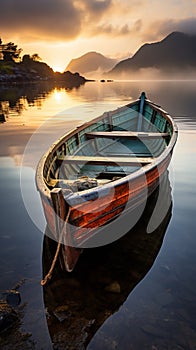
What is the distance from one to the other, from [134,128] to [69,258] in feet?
40.3

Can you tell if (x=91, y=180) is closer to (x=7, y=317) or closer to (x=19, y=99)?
(x=7, y=317)

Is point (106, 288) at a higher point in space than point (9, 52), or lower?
lower

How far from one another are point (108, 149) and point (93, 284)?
25.5 feet

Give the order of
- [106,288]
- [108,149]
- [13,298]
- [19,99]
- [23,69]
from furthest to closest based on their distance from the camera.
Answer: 1. [23,69]
2. [19,99]
3. [108,149]
4. [106,288]
5. [13,298]

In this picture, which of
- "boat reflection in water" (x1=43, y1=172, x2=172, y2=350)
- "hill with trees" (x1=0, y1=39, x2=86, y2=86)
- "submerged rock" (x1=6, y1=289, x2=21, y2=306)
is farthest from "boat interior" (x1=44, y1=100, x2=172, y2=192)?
"hill with trees" (x1=0, y1=39, x2=86, y2=86)

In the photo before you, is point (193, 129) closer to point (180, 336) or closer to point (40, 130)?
point (40, 130)

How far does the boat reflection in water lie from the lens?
5078mm

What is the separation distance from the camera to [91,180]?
6.77 m

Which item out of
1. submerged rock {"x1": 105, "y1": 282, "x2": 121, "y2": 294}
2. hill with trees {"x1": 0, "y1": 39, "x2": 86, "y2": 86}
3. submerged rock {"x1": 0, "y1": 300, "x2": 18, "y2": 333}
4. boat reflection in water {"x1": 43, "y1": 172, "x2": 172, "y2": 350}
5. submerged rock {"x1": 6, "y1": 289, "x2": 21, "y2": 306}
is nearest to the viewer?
submerged rock {"x1": 0, "y1": 300, "x2": 18, "y2": 333}

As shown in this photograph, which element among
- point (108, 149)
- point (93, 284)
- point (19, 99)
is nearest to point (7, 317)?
point (93, 284)

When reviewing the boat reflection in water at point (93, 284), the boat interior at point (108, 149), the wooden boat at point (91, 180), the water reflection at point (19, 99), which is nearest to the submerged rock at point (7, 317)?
the boat reflection in water at point (93, 284)

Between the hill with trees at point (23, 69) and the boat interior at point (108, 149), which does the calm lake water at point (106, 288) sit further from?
the hill with trees at point (23, 69)

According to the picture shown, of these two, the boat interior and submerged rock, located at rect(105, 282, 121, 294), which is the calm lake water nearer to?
submerged rock, located at rect(105, 282, 121, 294)

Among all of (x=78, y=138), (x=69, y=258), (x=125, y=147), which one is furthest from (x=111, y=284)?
(x=125, y=147)
